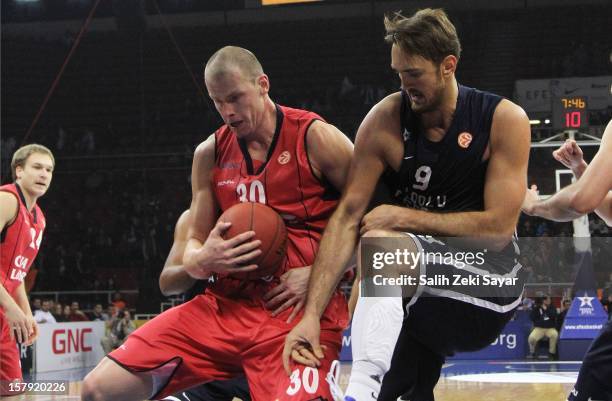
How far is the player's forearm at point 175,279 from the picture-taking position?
11.3ft

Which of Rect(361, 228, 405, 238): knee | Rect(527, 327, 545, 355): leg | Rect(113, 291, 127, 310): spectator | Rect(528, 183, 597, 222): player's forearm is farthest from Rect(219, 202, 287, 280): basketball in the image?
Rect(113, 291, 127, 310): spectator

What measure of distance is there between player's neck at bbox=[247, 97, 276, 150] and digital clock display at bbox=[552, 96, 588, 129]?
393 inches

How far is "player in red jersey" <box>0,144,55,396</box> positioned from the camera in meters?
5.39

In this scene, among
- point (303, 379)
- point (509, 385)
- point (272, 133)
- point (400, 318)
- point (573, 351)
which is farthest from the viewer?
point (573, 351)

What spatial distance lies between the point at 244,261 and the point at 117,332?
10905mm

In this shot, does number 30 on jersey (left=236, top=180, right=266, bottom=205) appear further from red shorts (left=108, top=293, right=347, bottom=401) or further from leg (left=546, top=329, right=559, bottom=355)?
leg (left=546, top=329, right=559, bottom=355)

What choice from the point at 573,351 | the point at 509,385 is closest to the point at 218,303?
the point at 509,385

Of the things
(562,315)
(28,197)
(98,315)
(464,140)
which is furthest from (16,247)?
(562,315)

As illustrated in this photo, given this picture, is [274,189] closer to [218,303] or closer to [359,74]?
[218,303]

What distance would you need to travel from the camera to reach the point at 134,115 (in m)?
20.3

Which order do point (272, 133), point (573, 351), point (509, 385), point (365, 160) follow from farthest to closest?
point (573, 351), point (509, 385), point (272, 133), point (365, 160)

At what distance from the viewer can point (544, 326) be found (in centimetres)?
1327

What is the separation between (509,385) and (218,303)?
5.90 m

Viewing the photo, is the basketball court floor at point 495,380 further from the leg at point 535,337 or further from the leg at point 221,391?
the leg at point 221,391
